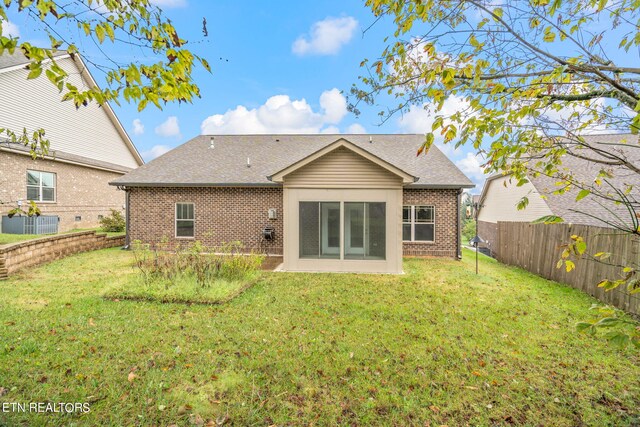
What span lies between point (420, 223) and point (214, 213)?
330 inches

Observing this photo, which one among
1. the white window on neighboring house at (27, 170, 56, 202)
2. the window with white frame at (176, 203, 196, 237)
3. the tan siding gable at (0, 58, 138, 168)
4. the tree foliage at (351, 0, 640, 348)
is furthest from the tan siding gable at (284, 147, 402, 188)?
the white window on neighboring house at (27, 170, 56, 202)

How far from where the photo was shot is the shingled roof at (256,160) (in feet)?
40.9

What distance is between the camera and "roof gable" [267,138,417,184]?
8.91m

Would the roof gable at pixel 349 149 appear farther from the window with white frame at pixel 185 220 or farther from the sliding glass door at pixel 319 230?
the window with white frame at pixel 185 220

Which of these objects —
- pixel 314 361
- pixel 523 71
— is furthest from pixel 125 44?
pixel 314 361

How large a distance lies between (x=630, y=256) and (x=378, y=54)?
6.72 metres

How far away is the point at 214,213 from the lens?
12.8 meters

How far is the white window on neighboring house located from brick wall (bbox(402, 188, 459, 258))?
17431 millimetres

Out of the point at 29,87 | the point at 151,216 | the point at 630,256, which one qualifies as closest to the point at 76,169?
the point at 29,87

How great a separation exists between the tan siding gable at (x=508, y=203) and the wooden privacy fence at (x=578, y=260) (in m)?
3.09

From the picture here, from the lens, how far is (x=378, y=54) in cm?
332

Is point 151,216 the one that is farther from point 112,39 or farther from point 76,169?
point 112,39

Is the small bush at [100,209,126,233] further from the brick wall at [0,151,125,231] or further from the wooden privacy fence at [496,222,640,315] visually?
the wooden privacy fence at [496,222,640,315]

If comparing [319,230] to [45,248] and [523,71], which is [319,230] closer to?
[523,71]
